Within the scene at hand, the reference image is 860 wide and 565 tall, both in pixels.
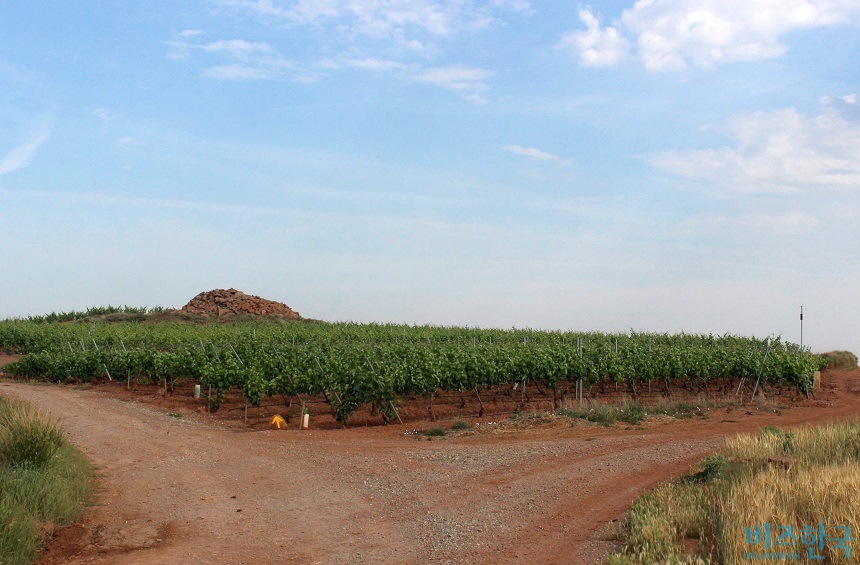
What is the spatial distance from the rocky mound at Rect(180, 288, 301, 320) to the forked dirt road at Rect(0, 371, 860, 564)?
32.7 meters

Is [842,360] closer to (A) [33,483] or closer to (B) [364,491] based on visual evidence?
(B) [364,491]

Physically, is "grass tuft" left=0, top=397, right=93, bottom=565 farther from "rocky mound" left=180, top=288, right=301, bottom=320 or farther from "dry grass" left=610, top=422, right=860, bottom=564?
"rocky mound" left=180, top=288, right=301, bottom=320

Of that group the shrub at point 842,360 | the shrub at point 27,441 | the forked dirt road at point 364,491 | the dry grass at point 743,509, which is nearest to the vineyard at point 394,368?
the forked dirt road at point 364,491

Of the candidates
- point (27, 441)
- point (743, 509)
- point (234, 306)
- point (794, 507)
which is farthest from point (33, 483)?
point (234, 306)

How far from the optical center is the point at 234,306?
50.3 m

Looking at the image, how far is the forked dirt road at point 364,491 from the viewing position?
25.8 ft

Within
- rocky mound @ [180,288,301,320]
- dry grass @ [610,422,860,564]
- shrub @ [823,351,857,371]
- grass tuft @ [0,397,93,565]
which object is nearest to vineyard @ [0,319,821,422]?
shrub @ [823,351,857,371]

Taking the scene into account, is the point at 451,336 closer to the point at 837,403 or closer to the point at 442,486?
the point at 837,403

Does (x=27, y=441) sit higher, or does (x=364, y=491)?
(x=27, y=441)

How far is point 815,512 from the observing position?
24.0ft

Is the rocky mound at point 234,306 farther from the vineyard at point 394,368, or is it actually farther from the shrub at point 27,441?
the shrub at point 27,441

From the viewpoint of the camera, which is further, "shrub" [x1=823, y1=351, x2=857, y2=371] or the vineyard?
"shrub" [x1=823, y1=351, x2=857, y2=371]

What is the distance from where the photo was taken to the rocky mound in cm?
4969

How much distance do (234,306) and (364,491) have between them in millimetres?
41803
